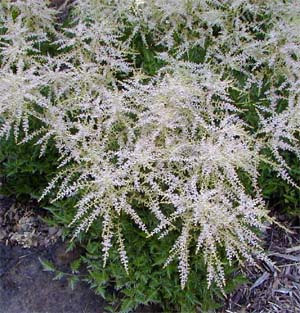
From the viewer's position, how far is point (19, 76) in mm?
2705

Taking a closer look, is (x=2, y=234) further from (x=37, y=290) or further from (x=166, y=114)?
(x=166, y=114)

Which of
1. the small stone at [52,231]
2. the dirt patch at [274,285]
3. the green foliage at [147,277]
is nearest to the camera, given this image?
the green foliage at [147,277]

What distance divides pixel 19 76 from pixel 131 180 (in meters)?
0.89

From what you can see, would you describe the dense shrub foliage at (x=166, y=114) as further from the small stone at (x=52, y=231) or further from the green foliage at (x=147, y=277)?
the small stone at (x=52, y=231)

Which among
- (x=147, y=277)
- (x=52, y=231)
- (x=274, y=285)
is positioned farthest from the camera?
(x=52, y=231)

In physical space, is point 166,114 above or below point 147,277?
above

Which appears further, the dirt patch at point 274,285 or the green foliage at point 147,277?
the dirt patch at point 274,285

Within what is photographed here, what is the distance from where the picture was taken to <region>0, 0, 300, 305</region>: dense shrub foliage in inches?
94.6

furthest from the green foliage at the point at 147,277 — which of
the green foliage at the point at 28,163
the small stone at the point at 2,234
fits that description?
the small stone at the point at 2,234

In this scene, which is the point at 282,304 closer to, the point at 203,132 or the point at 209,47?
the point at 203,132

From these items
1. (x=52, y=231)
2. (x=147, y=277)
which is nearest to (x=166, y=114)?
(x=147, y=277)

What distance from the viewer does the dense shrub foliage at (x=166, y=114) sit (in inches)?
94.6

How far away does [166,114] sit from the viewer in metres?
2.57

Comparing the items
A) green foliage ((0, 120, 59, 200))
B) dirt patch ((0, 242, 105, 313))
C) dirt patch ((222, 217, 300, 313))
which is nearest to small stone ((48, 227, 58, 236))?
dirt patch ((0, 242, 105, 313))
